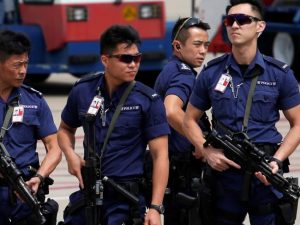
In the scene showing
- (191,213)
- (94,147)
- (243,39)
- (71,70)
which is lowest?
(71,70)

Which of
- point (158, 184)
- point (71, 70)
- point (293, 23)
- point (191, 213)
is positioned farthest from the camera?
point (293, 23)

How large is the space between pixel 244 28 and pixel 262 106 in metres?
0.44

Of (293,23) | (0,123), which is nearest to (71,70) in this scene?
(293,23)

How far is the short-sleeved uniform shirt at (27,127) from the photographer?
6.91 m

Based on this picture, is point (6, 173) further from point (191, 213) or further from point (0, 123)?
point (191, 213)

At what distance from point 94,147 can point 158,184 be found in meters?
0.40

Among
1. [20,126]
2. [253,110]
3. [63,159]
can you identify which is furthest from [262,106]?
[63,159]

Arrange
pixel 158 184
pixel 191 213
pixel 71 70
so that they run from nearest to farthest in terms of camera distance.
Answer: pixel 158 184, pixel 191 213, pixel 71 70

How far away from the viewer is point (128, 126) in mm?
6570

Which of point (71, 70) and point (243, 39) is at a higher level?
point (243, 39)

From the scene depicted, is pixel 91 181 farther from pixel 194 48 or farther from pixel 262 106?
pixel 194 48

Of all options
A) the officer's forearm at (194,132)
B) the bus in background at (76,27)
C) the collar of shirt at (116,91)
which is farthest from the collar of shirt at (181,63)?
the bus in background at (76,27)

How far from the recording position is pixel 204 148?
680 centimetres

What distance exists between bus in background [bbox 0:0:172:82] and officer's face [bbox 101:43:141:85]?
32.6 feet
